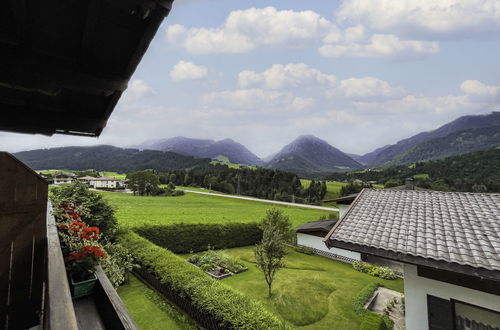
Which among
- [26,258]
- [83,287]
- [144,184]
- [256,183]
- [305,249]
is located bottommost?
[305,249]

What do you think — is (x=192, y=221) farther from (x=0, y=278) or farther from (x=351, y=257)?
(x=0, y=278)

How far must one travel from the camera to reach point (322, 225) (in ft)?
66.5

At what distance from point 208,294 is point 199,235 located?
11.2m

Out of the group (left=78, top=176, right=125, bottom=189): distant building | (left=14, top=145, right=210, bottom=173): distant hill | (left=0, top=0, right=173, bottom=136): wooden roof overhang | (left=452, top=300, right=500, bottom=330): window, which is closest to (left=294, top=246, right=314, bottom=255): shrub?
(left=452, top=300, right=500, bottom=330): window

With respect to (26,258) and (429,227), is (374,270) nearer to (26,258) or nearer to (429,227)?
(429,227)

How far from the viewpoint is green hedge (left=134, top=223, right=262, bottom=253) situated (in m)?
15.8

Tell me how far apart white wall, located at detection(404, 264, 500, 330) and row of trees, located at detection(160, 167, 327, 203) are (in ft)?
189

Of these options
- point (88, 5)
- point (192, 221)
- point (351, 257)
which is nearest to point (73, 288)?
point (88, 5)

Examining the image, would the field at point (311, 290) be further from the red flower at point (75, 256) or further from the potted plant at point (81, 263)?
the red flower at point (75, 256)

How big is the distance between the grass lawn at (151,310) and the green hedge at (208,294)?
729 millimetres

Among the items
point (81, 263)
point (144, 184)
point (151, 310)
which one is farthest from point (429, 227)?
point (144, 184)

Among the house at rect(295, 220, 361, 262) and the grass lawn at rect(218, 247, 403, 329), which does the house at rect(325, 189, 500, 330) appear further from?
the house at rect(295, 220, 361, 262)

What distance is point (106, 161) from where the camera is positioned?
151500 mm

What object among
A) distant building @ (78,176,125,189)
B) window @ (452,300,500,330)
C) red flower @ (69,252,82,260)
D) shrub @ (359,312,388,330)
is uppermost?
red flower @ (69,252,82,260)
